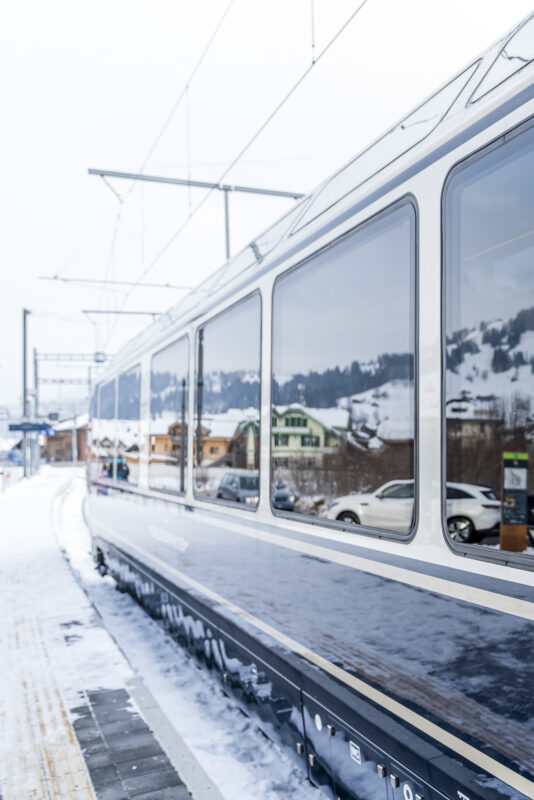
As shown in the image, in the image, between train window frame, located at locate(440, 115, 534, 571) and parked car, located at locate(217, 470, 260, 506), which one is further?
parked car, located at locate(217, 470, 260, 506)

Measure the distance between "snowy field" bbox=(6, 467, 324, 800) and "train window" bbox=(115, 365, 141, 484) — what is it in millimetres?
1441

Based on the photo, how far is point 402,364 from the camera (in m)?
2.57

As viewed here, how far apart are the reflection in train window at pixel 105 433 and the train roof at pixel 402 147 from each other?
4.65 meters

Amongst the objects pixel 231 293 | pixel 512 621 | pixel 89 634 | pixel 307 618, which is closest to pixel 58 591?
pixel 89 634

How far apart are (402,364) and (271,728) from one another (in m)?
2.15

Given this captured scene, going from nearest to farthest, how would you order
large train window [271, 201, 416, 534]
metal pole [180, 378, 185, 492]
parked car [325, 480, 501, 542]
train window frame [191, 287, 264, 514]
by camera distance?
parked car [325, 480, 501, 542] → large train window [271, 201, 416, 534] → train window frame [191, 287, 264, 514] → metal pole [180, 378, 185, 492]

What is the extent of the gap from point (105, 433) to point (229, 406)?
5.50 meters

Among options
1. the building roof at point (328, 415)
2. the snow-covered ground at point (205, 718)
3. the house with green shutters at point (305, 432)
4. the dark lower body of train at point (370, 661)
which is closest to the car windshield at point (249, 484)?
the dark lower body of train at point (370, 661)

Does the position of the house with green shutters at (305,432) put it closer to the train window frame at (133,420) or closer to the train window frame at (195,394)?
the train window frame at (195,394)

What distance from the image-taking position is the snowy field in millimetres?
3438

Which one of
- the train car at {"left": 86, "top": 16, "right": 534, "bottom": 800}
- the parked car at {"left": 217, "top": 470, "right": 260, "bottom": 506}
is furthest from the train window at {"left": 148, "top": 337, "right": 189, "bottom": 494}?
the train car at {"left": 86, "top": 16, "right": 534, "bottom": 800}

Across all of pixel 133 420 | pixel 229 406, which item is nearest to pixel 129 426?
pixel 133 420

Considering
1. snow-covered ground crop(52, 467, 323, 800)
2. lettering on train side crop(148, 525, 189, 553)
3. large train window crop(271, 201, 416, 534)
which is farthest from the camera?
lettering on train side crop(148, 525, 189, 553)

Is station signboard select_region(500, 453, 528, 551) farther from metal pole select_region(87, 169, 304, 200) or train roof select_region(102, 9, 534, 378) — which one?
metal pole select_region(87, 169, 304, 200)
